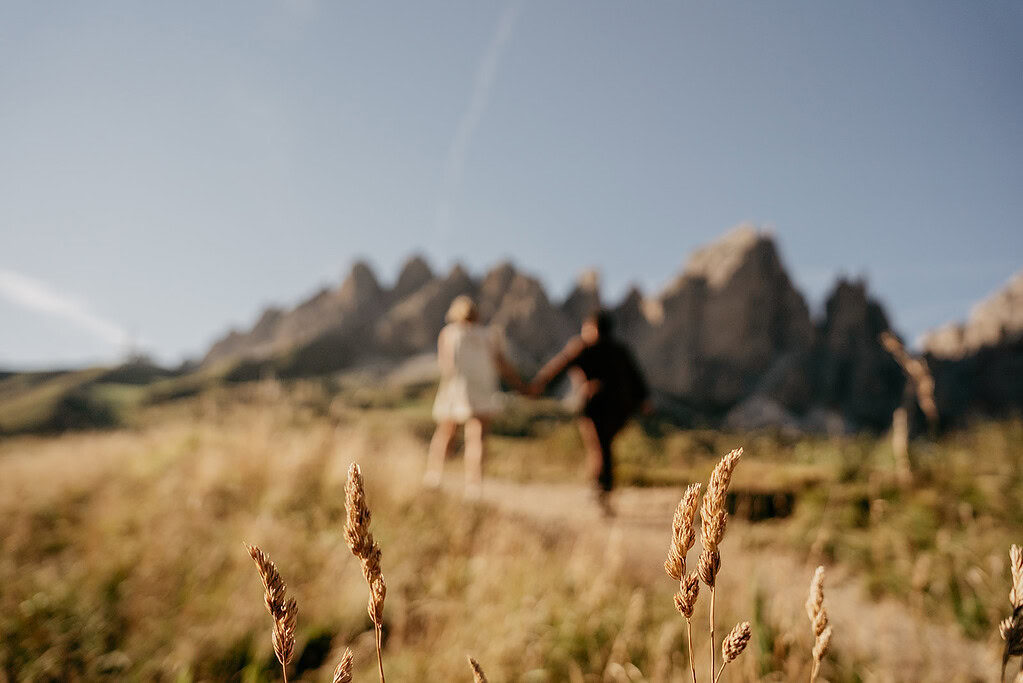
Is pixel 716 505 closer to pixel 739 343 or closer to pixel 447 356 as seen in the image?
pixel 447 356

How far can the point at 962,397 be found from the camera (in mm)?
114938

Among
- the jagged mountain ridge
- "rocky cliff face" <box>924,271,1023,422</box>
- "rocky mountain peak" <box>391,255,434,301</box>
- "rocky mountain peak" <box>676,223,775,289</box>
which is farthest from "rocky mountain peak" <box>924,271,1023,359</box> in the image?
"rocky mountain peak" <box>391,255,434,301</box>

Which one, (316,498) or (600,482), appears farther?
(600,482)

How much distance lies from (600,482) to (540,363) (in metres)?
122

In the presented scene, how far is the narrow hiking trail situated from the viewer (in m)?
2.47

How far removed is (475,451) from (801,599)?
404 cm

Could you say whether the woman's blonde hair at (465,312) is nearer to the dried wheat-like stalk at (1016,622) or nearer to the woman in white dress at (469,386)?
the woman in white dress at (469,386)

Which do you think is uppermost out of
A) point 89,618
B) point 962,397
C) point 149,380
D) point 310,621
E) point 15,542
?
point 149,380

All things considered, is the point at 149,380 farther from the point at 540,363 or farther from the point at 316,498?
the point at 316,498

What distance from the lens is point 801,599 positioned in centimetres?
324

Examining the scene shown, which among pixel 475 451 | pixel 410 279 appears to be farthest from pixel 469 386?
pixel 410 279

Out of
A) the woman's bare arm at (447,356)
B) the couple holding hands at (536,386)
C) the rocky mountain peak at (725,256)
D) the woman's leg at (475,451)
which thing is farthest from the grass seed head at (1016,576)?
the rocky mountain peak at (725,256)

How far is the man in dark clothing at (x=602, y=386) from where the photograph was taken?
615 cm

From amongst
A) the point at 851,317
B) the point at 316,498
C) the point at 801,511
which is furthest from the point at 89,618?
the point at 851,317
